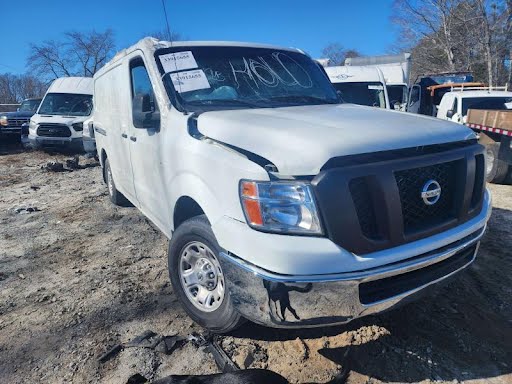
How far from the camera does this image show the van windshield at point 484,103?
37.1 ft

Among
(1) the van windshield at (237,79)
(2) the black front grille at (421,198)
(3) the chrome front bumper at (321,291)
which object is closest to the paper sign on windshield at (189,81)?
(1) the van windshield at (237,79)

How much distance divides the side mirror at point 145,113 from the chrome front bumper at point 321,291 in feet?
4.87

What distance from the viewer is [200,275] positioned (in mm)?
2824

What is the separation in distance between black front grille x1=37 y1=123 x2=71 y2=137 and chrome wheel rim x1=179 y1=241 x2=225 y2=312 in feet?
39.7

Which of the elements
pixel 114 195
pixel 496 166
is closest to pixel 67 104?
pixel 114 195

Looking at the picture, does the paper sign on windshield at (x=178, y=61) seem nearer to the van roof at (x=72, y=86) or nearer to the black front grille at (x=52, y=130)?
the black front grille at (x=52, y=130)

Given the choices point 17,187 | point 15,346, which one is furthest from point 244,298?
point 17,187

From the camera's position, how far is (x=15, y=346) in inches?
114

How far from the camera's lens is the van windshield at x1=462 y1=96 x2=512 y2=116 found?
11.3m

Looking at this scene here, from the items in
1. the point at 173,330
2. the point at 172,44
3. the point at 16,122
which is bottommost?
the point at 173,330

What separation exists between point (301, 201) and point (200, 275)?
1100 mm

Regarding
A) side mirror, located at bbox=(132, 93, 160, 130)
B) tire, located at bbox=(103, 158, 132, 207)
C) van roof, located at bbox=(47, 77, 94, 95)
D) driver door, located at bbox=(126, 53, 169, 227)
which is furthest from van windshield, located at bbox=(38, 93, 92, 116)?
side mirror, located at bbox=(132, 93, 160, 130)

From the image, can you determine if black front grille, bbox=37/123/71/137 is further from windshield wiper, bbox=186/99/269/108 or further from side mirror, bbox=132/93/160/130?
windshield wiper, bbox=186/99/269/108

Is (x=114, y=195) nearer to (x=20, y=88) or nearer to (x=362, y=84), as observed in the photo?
(x=362, y=84)
